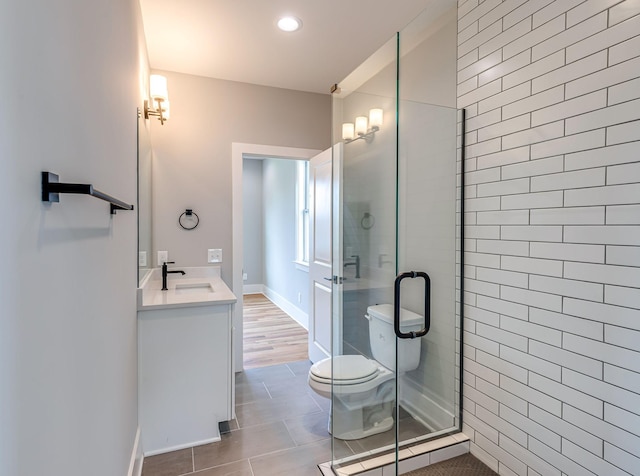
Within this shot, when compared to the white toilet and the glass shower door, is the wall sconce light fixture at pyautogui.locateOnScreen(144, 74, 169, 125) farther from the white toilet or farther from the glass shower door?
the white toilet

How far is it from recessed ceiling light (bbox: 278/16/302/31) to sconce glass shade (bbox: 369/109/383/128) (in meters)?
0.77

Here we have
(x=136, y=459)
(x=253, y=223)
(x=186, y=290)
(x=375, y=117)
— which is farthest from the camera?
(x=253, y=223)

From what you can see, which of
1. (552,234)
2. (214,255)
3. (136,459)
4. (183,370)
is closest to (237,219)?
(214,255)

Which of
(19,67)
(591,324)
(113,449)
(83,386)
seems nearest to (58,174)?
(19,67)

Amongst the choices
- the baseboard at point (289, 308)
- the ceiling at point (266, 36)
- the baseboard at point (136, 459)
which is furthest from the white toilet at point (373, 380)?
the baseboard at point (289, 308)

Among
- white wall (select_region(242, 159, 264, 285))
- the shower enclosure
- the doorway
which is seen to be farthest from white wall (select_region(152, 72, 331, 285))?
white wall (select_region(242, 159, 264, 285))

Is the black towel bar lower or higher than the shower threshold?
higher

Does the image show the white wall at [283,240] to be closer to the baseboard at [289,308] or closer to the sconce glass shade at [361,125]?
the baseboard at [289,308]

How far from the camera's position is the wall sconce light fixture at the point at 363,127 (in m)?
2.21

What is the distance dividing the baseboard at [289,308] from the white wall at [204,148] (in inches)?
70.0

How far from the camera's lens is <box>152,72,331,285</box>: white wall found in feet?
9.90

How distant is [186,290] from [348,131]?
170 cm

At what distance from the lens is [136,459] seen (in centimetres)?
183

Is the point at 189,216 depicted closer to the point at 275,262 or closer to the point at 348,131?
the point at 348,131
